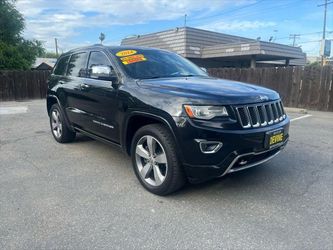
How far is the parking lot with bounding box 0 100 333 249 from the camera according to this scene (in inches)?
107

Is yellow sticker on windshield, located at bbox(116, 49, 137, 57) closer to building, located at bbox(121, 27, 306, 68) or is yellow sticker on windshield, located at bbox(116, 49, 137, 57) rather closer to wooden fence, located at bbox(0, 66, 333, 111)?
wooden fence, located at bbox(0, 66, 333, 111)

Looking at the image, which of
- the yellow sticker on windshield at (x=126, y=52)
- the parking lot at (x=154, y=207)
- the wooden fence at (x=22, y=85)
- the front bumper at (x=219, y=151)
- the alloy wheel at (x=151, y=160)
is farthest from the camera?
the wooden fence at (x=22, y=85)

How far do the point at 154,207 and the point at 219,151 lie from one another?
966 millimetres

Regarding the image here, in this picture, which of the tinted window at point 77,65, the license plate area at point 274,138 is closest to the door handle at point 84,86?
the tinted window at point 77,65

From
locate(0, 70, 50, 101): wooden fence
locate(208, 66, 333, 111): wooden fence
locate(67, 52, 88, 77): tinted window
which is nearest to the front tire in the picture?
locate(67, 52, 88, 77): tinted window

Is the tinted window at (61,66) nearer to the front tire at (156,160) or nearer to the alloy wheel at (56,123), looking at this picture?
the alloy wheel at (56,123)

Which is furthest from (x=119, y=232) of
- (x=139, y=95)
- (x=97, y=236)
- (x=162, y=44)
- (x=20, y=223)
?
(x=162, y=44)

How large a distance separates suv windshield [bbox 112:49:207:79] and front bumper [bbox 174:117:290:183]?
4.37ft

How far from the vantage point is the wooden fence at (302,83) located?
11.1m

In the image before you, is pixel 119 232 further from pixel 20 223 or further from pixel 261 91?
pixel 261 91

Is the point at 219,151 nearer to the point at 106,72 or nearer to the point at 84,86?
the point at 106,72

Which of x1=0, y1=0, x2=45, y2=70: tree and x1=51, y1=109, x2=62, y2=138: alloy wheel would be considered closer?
x1=51, y1=109, x2=62, y2=138: alloy wheel

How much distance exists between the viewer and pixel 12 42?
65.2 feet

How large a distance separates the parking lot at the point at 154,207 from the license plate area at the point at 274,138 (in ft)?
2.05
